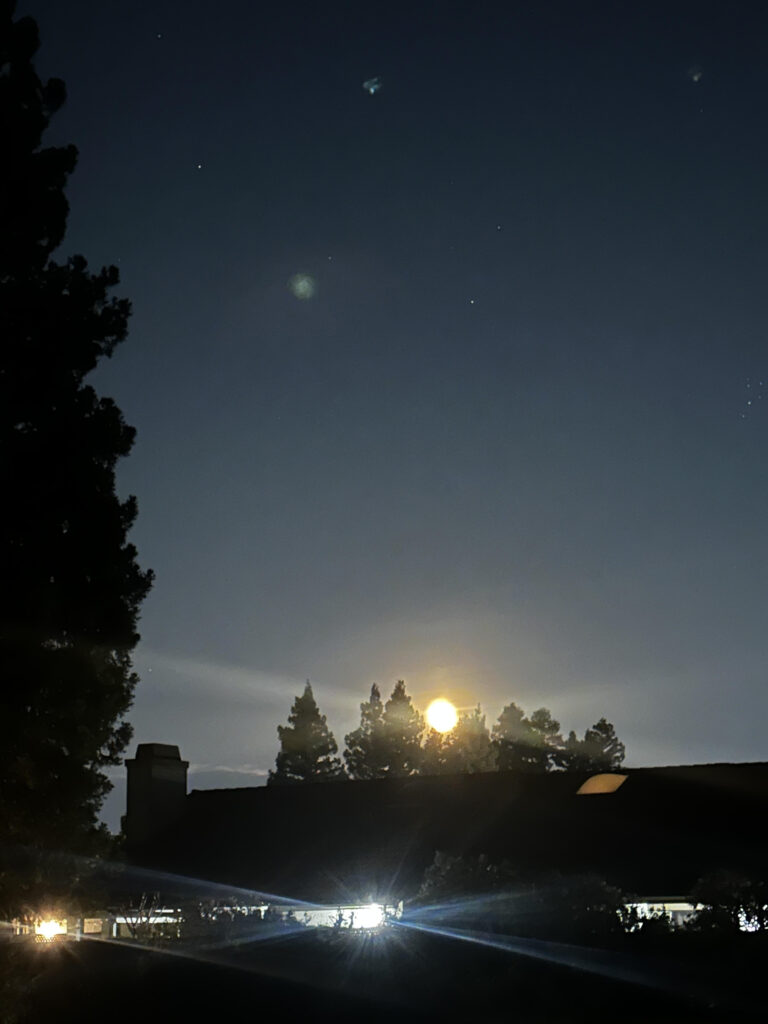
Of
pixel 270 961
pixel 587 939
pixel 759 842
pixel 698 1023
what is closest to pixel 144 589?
pixel 270 961

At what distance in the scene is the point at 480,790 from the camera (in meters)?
39.8

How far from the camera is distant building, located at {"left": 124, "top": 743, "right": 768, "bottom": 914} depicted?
32.0 metres

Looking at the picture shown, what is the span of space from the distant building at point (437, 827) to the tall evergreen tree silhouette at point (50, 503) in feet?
35.7

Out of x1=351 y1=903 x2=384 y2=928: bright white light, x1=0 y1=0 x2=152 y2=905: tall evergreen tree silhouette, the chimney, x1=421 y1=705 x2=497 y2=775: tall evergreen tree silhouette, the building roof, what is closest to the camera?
x1=0 y1=0 x2=152 y2=905: tall evergreen tree silhouette

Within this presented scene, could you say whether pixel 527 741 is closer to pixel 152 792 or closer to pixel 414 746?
pixel 414 746

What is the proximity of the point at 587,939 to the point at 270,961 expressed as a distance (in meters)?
5.11

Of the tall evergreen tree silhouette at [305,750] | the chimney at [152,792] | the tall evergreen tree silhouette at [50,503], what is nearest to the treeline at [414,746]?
the tall evergreen tree silhouette at [305,750]

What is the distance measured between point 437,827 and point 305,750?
48549 mm

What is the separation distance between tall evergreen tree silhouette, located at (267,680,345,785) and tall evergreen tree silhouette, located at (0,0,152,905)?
6064 centimetres

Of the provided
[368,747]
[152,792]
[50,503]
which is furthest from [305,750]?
[50,503]

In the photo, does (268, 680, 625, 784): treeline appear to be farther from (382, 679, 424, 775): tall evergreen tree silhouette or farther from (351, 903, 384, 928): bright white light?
(351, 903, 384, 928): bright white light

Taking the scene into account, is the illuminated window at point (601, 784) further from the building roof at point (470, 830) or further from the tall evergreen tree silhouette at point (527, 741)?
the tall evergreen tree silhouette at point (527, 741)

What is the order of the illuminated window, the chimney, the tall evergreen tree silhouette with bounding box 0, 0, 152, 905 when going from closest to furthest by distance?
the tall evergreen tree silhouette with bounding box 0, 0, 152, 905, the illuminated window, the chimney

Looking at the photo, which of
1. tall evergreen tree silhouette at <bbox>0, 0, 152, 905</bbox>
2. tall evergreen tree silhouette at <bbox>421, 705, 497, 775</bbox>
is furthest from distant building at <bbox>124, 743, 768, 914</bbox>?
tall evergreen tree silhouette at <bbox>421, 705, 497, 775</bbox>
